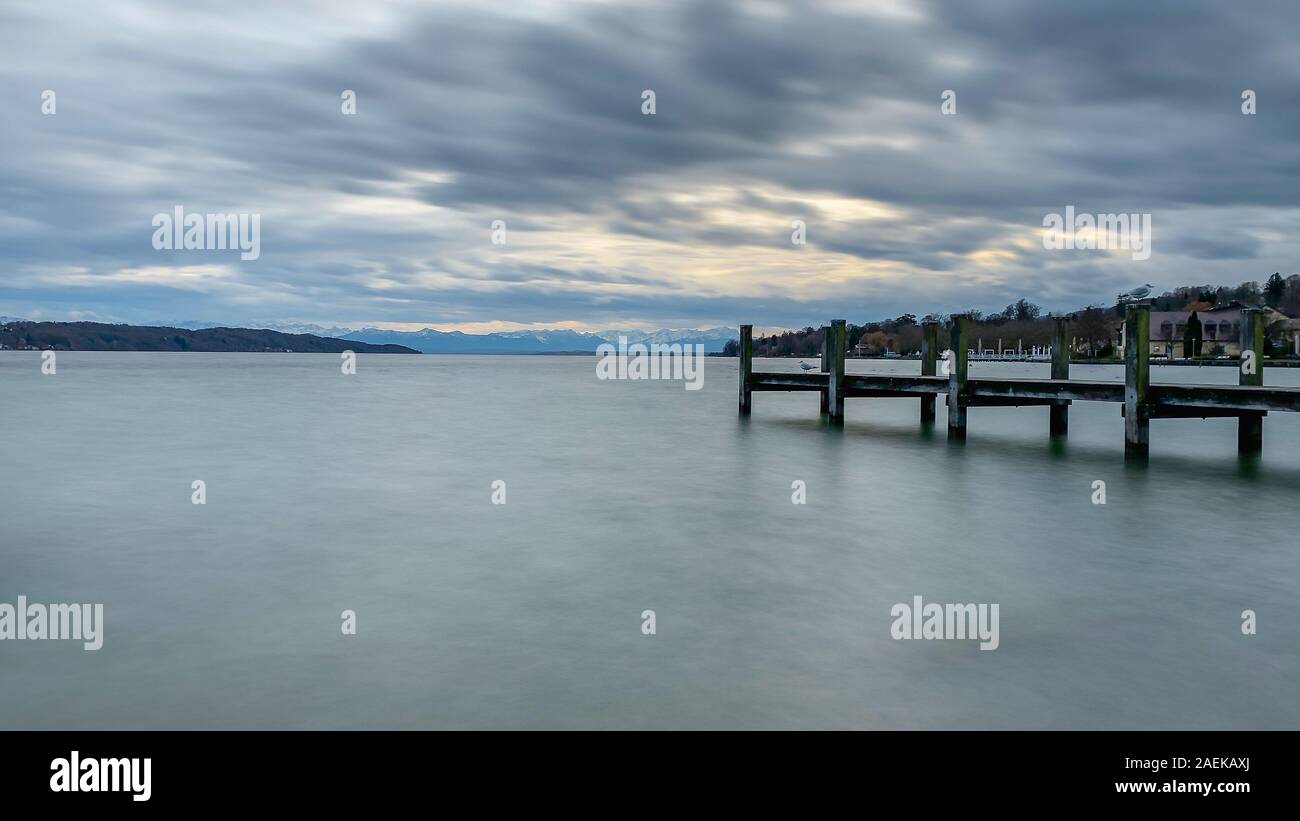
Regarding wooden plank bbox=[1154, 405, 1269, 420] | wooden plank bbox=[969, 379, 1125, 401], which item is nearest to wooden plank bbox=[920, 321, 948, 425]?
wooden plank bbox=[969, 379, 1125, 401]

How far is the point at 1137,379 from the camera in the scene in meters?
21.7

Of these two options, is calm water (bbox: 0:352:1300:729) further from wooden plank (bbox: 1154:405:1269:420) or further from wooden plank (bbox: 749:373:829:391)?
wooden plank (bbox: 749:373:829:391)

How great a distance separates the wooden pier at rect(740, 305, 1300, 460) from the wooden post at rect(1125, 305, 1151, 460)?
21mm

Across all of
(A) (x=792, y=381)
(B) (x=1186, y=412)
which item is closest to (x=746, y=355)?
(A) (x=792, y=381)

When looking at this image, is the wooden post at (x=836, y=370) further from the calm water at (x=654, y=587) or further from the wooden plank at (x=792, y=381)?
the calm water at (x=654, y=587)

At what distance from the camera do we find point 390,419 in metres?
42.4

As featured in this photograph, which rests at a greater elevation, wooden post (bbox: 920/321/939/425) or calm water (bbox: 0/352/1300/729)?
wooden post (bbox: 920/321/939/425)

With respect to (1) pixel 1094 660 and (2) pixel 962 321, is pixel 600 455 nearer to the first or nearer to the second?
(2) pixel 962 321

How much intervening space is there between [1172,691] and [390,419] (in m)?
37.8

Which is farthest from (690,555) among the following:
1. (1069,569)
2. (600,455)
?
(600,455)

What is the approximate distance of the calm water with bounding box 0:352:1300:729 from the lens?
7602 millimetres

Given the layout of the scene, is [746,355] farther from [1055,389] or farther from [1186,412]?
[1186,412]

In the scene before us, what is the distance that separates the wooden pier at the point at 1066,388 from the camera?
805 inches

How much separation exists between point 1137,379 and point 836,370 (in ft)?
37.9
